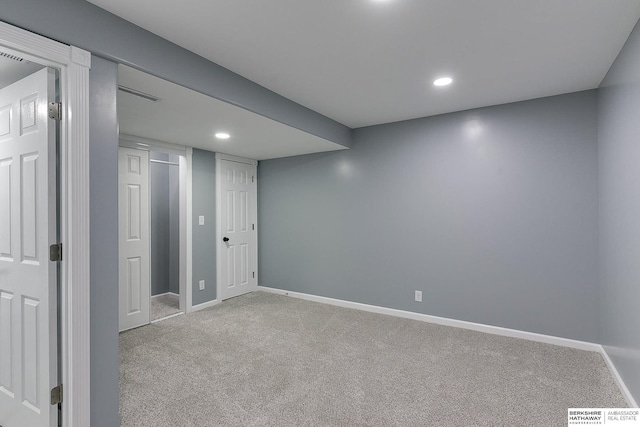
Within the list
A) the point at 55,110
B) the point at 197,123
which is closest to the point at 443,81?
the point at 197,123

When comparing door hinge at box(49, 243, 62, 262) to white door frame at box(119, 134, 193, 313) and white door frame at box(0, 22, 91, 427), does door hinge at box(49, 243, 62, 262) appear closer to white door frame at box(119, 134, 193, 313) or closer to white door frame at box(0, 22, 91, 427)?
white door frame at box(0, 22, 91, 427)

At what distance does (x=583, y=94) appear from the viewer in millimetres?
2955

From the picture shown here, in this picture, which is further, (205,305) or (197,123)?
(205,305)

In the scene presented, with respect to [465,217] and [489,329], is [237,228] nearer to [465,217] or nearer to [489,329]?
[465,217]

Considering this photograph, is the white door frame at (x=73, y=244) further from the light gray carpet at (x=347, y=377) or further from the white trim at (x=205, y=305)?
the white trim at (x=205, y=305)

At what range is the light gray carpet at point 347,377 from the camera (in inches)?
78.7

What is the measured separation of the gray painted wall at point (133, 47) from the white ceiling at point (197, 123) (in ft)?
0.24

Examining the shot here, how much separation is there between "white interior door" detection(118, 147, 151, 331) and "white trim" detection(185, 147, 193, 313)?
46 cm

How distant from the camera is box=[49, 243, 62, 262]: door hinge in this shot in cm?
163

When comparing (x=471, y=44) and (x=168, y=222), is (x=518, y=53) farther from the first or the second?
(x=168, y=222)

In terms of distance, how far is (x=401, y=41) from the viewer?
2.10 metres

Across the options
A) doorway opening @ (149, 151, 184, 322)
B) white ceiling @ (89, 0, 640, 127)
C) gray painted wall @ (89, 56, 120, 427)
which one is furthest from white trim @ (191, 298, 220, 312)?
white ceiling @ (89, 0, 640, 127)

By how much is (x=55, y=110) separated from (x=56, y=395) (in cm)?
150

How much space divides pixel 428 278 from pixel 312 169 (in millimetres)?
2231
